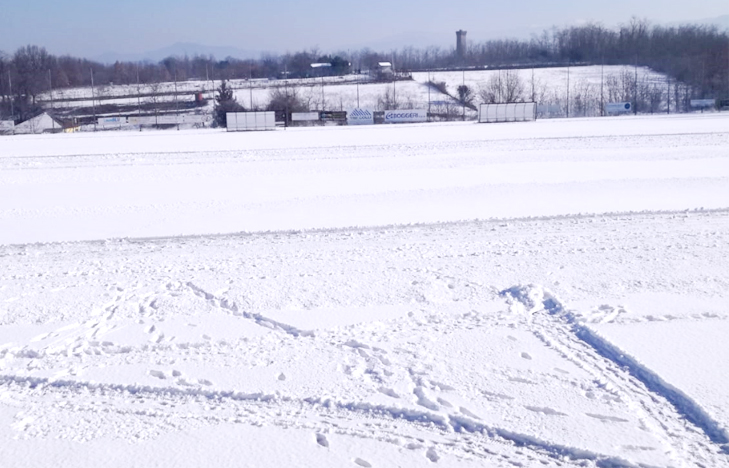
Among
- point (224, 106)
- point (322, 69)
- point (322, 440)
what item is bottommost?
point (322, 440)

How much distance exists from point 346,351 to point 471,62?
11430 centimetres

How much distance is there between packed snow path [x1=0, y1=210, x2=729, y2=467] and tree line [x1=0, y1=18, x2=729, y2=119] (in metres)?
59.6

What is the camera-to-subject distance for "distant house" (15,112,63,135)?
5328cm

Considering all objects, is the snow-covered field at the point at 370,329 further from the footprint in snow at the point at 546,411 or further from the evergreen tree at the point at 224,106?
the evergreen tree at the point at 224,106

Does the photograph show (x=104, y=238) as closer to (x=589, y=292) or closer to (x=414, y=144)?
(x=589, y=292)

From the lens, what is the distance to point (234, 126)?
49.2 meters

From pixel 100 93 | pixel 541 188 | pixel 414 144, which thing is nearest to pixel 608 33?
pixel 100 93

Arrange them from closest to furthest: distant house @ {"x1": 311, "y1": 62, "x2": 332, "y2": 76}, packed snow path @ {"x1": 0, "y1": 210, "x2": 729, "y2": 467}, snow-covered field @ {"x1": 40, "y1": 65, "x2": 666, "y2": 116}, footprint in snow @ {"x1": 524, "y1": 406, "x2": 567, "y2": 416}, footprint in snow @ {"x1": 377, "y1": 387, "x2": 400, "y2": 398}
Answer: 1. packed snow path @ {"x1": 0, "y1": 210, "x2": 729, "y2": 467}
2. footprint in snow @ {"x1": 524, "y1": 406, "x2": 567, "y2": 416}
3. footprint in snow @ {"x1": 377, "y1": 387, "x2": 400, "y2": 398}
4. snow-covered field @ {"x1": 40, "y1": 65, "x2": 666, "y2": 116}
5. distant house @ {"x1": 311, "y1": 62, "x2": 332, "y2": 76}

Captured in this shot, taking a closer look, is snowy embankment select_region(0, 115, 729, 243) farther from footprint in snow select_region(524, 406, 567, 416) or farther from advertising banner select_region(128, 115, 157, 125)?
advertising banner select_region(128, 115, 157, 125)

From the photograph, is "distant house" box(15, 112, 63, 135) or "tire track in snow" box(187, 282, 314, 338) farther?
"distant house" box(15, 112, 63, 135)

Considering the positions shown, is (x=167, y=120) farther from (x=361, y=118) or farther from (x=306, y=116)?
(x=361, y=118)

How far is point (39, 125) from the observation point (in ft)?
179

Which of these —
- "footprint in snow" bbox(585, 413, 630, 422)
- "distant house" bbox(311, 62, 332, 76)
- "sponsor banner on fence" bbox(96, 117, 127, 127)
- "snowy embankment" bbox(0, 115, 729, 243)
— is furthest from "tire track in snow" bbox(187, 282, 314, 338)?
"distant house" bbox(311, 62, 332, 76)

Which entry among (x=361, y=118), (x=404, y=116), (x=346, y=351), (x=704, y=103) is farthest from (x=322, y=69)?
(x=346, y=351)
